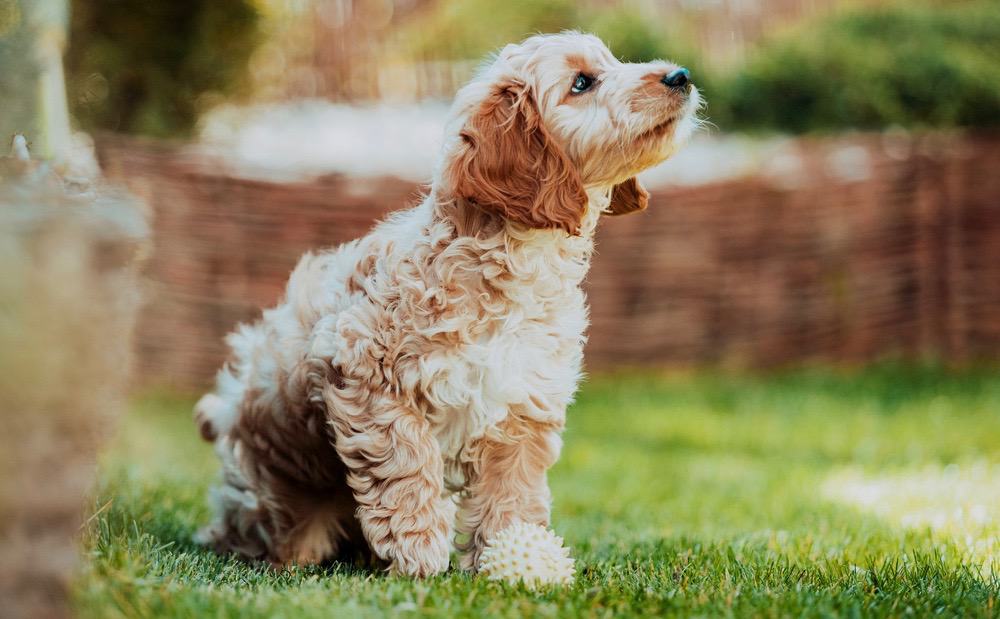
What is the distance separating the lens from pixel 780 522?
16.7 feet

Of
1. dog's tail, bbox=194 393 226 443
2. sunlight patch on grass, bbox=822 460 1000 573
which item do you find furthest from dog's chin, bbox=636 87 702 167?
dog's tail, bbox=194 393 226 443

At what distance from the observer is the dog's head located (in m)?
3.43

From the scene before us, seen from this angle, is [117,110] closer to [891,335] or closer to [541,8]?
[541,8]

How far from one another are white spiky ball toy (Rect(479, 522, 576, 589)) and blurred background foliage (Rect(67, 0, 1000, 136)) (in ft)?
22.6

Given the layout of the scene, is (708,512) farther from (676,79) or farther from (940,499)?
(676,79)

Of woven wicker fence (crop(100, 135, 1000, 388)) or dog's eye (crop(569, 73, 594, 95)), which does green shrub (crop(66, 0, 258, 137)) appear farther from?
dog's eye (crop(569, 73, 594, 95))

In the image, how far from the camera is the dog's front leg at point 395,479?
3307mm

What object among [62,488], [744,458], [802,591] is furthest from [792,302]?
[62,488]

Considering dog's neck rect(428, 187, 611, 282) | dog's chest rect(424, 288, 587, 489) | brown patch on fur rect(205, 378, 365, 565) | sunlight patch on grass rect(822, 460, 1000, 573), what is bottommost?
sunlight patch on grass rect(822, 460, 1000, 573)

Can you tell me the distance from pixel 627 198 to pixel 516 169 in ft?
2.39

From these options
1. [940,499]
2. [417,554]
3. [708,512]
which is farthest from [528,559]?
[940,499]

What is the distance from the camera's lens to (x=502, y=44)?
1207 centimetres

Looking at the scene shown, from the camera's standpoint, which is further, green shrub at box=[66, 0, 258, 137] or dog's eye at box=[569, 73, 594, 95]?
green shrub at box=[66, 0, 258, 137]

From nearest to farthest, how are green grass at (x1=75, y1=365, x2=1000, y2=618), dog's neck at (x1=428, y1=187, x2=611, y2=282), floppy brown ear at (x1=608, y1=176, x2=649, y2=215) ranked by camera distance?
1. green grass at (x1=75, y1=365, x2=1000, y2=618)
2. dog's neck at (x1=428, y1=187, x2=611, y2=282)
3. floppy brown ear at (x1=608, y1=176, x2=649, y2=215)
